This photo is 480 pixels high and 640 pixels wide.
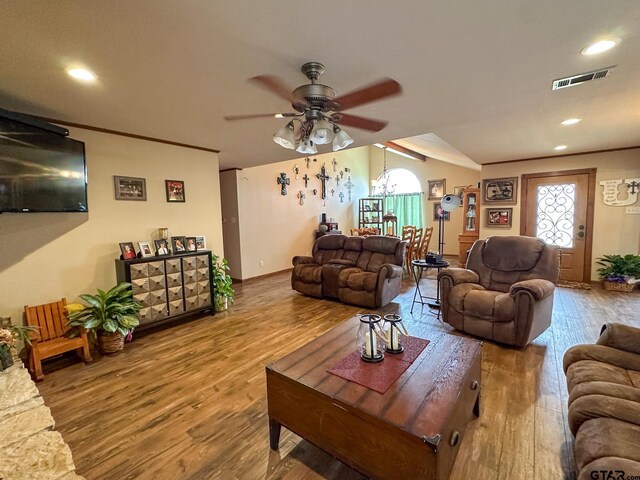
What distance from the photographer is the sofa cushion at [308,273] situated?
455 cm

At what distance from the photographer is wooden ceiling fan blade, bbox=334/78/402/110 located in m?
2.12

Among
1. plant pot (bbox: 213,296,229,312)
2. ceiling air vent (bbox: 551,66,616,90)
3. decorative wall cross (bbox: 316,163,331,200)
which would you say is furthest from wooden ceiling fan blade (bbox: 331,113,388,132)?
decorative wall cross (bbox: 316,163,331,200)

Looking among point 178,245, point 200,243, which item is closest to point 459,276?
point 200,243

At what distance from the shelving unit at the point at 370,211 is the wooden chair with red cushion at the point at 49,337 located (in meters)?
7.05

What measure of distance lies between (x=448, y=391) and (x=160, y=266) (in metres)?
3.17

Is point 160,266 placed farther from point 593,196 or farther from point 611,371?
point 593,196

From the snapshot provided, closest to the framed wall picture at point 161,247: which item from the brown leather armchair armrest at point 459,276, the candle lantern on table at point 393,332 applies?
the candle lantern on table at point 393,332

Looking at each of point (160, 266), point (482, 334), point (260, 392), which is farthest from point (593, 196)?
point (160, 266)

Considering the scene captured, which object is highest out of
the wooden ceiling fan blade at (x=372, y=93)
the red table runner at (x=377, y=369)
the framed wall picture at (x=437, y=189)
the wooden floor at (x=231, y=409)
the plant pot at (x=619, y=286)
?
the wooden ceiling fan blade at (x=372, y=93)

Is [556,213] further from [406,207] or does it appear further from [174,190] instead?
[174,190]

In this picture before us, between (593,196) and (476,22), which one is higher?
(476,22)

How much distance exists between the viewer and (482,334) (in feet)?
9.58

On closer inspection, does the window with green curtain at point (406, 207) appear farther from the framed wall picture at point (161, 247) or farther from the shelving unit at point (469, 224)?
the framed wall picture at point (161, 247)

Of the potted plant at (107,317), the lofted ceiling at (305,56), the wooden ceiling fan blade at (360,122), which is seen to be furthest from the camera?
the potted plant at (107,317)
